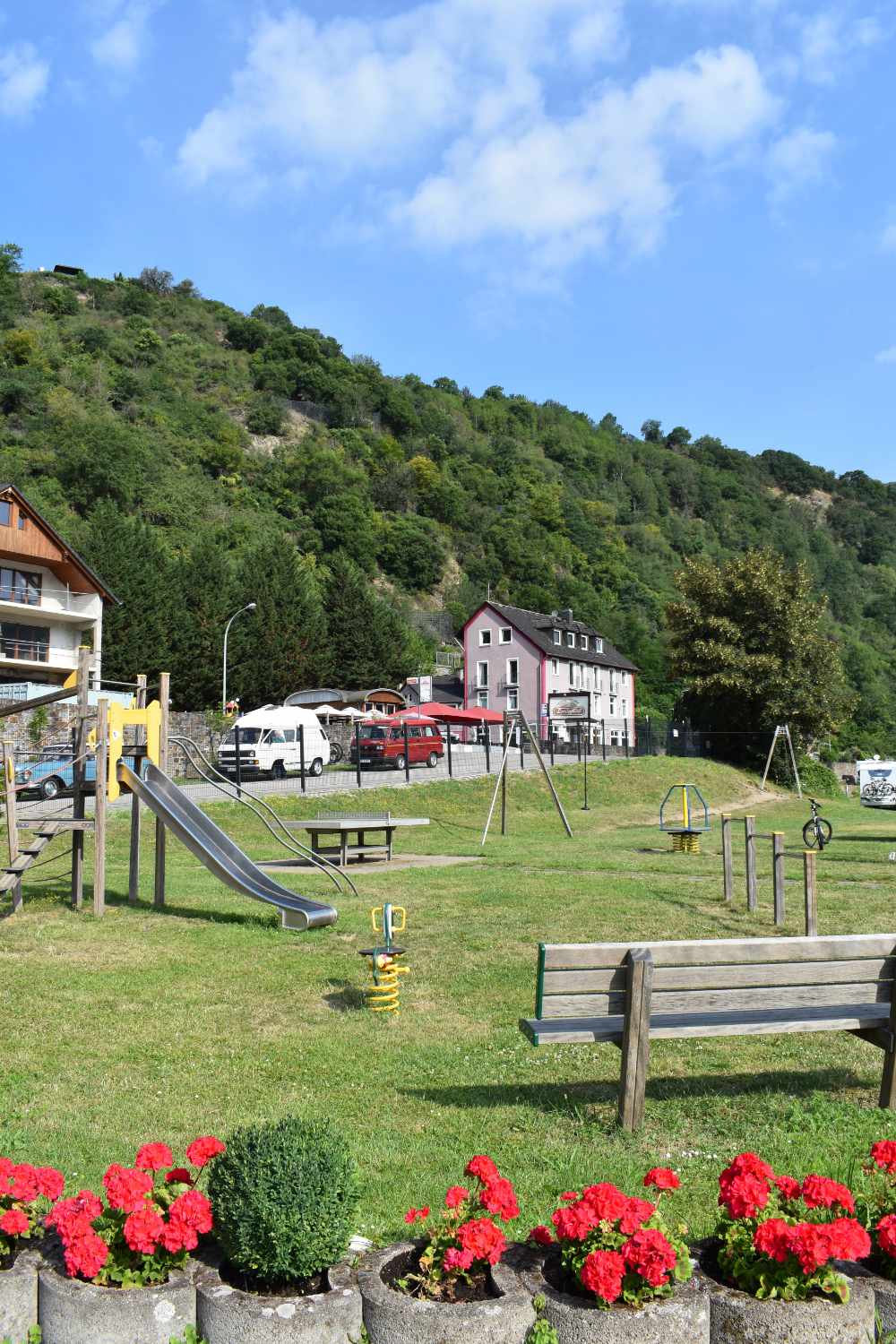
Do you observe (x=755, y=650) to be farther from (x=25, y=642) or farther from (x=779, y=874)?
(x=779, y=874)

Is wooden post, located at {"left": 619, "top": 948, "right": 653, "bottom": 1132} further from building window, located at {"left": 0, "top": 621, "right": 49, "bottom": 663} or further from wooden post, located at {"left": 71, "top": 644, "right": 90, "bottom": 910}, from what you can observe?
building window, located at {"left": 0, "top": 621, "right": 49, "bottom": 663}

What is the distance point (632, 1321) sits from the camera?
3156mm

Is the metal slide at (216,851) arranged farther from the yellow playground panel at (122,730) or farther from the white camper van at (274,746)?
the white camper van at (274,746)

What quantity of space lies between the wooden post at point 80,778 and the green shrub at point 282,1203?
32.5 feet

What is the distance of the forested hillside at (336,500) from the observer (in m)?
67.4

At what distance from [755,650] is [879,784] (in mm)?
13161

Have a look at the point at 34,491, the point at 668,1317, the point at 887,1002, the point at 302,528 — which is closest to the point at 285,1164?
the point at 668,1317

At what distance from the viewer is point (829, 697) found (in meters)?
53.3

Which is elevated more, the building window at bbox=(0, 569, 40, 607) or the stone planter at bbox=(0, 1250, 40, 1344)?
the building window at bbox=(0, 569, 40, 607)

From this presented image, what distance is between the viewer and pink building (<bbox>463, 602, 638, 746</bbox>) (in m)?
75.1

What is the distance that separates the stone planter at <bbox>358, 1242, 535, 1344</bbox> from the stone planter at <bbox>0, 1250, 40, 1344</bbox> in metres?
1.00

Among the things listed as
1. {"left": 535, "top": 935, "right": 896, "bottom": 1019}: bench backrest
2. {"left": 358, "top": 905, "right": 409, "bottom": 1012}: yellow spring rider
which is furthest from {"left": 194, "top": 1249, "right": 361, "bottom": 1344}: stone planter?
{"left": 358, "top": 905, "right": 409, "bottom": 1012}: yellow spring rider

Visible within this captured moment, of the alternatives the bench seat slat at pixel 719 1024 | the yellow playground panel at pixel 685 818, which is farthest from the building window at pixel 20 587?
the bench seat slat at pixel 719 1024

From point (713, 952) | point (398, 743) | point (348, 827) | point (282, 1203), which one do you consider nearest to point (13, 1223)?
point (282, 1203)
